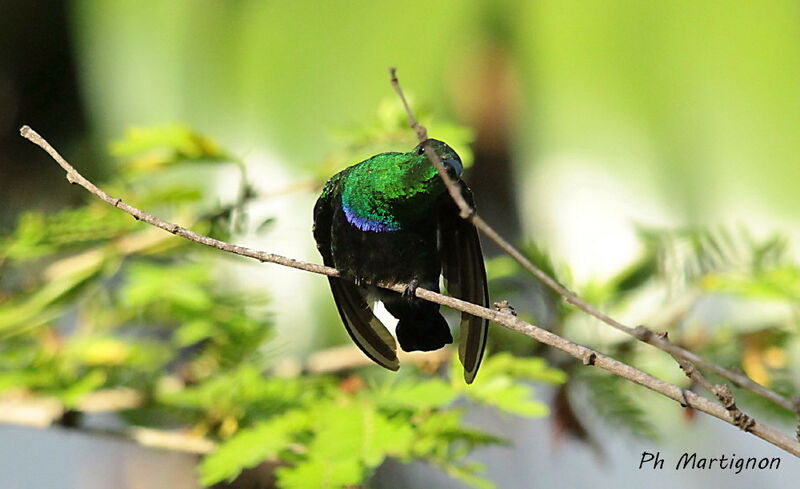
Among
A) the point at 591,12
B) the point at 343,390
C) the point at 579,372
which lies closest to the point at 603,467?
the point at 579,372

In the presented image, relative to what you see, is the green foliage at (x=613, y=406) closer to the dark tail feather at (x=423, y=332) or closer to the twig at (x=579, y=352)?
the dark tail feather at (x=423, y=332)

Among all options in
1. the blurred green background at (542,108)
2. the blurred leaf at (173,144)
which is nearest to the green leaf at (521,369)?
the blurred green background at (542,108)

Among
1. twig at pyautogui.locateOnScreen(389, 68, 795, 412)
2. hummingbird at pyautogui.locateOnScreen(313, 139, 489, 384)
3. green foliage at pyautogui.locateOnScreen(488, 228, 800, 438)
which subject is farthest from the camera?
green foliage at pyautogui.locateOnScreen(488, 228, 800, 438)

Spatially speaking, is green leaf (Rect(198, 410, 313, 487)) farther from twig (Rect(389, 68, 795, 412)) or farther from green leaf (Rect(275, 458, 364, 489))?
twig (Rect(389, 68, 795, 412))

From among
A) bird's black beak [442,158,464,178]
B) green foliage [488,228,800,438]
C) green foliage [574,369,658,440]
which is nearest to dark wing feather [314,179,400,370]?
bird's black beak [442,158,464,178]

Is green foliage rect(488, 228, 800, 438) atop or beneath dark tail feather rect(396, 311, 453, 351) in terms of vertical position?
atop

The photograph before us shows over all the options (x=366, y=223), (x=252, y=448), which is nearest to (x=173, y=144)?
(x=366, y=223)

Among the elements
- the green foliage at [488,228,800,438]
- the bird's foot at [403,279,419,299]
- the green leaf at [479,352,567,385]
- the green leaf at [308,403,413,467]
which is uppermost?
the green foliage at [488,228,800,438]
